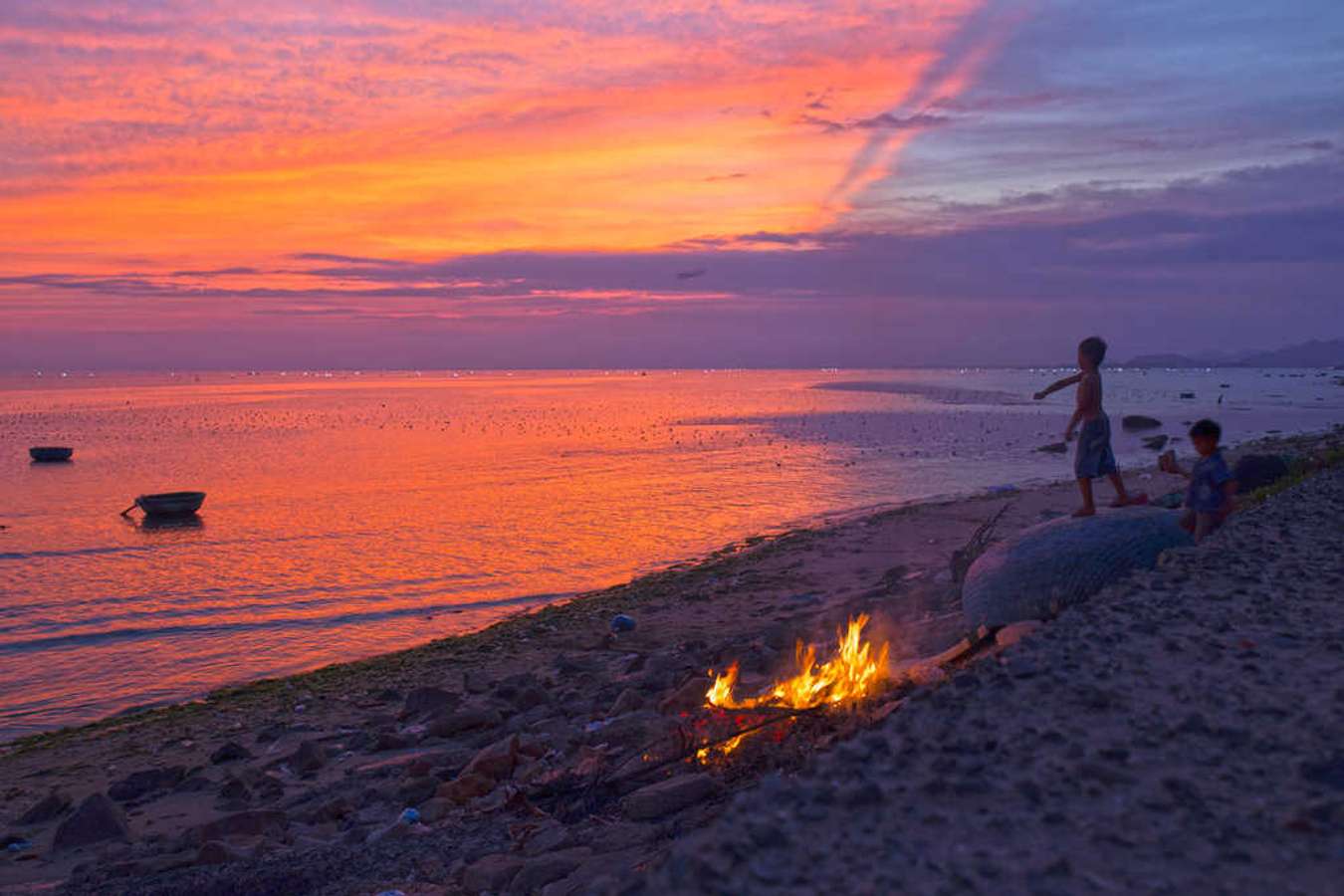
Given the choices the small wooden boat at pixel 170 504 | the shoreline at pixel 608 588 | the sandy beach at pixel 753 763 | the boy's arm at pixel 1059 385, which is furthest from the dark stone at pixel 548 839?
the small wooden boat at pixel 170 504

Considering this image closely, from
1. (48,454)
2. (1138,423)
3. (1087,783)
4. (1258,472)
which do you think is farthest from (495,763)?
(1138,423)

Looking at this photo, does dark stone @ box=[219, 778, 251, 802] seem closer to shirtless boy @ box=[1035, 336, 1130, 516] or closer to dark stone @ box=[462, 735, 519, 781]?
dark stone @ box=[462, 735, 519, 781]

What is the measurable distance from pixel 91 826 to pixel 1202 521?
33.5ft

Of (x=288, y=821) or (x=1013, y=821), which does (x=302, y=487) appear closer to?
(x=288, y=821)

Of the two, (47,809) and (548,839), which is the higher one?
(548,839)

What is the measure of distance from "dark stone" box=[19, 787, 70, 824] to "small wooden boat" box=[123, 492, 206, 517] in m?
21.2

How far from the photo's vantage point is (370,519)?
28562 millimetres

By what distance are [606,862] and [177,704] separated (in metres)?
9.98

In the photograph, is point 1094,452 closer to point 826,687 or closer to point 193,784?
point 826,687

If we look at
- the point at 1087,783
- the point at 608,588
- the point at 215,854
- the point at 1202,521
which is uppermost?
the point at 1202,521

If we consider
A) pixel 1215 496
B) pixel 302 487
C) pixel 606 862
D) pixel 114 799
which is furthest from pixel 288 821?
pixel 302 487

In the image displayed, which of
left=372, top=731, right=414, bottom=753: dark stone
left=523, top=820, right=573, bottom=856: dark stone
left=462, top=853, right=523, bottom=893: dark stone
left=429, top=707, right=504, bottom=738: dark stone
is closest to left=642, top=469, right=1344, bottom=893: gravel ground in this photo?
left=462, top=853, right=523, bottom=893: dark stone

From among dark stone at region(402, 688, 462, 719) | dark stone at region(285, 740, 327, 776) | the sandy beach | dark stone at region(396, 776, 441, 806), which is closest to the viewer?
the sandy beach

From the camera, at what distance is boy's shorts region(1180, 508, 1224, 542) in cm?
918
